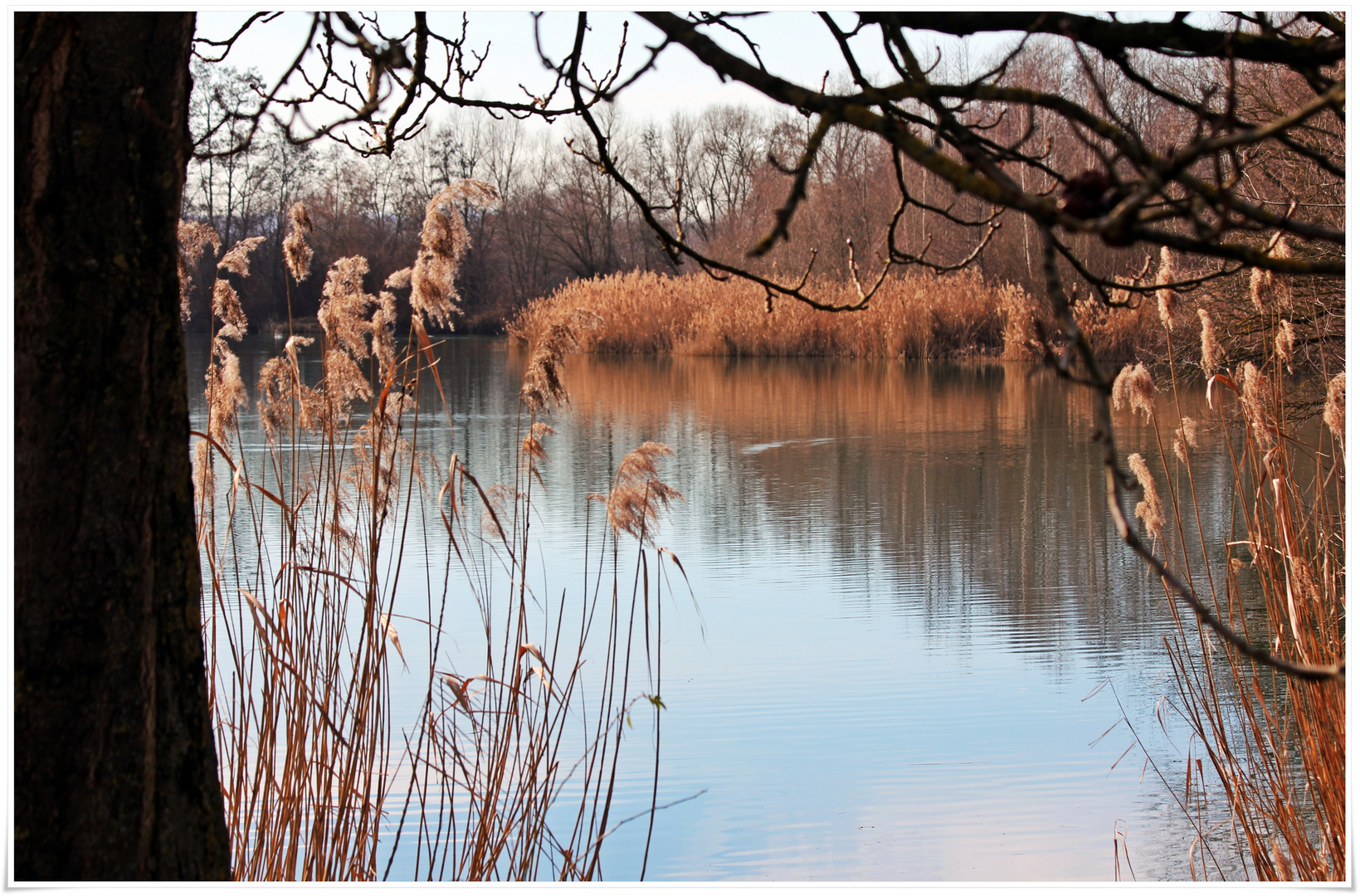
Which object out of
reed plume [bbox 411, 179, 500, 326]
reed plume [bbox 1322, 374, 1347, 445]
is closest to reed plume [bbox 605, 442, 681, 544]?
reed plume [bbox 411, 179, 500, 326]

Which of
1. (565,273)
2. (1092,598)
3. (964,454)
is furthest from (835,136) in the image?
(1092,598)

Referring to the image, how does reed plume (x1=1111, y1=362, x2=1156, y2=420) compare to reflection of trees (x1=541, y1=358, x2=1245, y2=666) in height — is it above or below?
above

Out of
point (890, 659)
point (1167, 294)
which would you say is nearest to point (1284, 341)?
point (1167, 294)

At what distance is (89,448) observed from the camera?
1166 millimetres

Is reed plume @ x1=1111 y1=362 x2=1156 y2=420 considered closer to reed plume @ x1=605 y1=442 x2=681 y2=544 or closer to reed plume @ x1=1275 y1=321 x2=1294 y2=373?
reed plume @ x1=1275 y1=321 x2=1294 y2=373

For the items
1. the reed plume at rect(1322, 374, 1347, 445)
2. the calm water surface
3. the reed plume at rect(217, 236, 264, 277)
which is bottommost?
the calm water surface

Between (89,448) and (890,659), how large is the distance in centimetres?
355

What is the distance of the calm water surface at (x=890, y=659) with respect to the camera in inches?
119

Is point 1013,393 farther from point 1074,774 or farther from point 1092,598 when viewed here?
point 1074,774

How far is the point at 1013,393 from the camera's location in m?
12.6

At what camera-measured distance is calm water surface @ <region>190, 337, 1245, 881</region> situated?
9.92 ft

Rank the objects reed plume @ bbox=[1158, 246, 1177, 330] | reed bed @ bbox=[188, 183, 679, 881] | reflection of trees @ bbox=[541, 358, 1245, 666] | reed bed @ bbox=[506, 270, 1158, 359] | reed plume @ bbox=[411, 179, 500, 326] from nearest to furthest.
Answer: reed bed @ bbox=[188, 183, 679, 881] → reed plume @ bbox=[411, 179, 500, 326] → reed plume @ bbox=[1158, 246, 1177, 330] → reflection of trees @ bbox=[541, 358, 1245, 666] → reed bed @ bbox=[506, 270, 1158, 359]

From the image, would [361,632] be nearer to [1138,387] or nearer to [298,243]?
[298,243]

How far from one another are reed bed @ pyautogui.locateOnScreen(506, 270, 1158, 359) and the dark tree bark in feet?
44.4
